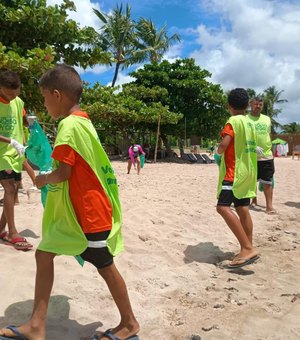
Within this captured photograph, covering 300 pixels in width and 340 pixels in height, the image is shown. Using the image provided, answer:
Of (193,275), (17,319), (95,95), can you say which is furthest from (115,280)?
(95,95)

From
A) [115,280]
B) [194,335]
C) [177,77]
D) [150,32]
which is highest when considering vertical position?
[150,32]

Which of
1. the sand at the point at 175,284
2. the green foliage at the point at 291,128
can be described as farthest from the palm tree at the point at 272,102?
the sand at the point at 175,284

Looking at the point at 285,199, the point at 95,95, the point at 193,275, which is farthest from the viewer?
the point at 95,95

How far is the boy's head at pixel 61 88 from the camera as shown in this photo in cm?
229

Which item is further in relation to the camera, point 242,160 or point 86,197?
point 242,160

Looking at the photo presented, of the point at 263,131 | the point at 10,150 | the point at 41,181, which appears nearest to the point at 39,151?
the point at 41,181

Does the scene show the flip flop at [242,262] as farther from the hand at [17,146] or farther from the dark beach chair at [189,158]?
the dark beach chair at [189,158]

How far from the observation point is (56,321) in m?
2.65

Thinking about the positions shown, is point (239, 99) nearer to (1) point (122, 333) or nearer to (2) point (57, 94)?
(2) point (57, 94)

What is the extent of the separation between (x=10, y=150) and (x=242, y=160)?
2.23 m

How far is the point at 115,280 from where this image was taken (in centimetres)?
229

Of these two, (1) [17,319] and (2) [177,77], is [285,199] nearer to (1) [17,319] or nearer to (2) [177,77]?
(1) [17,319]

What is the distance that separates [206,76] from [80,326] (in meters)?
23.7

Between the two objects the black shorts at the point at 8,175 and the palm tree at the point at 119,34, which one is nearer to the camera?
the black shorts at the point at 8,175
